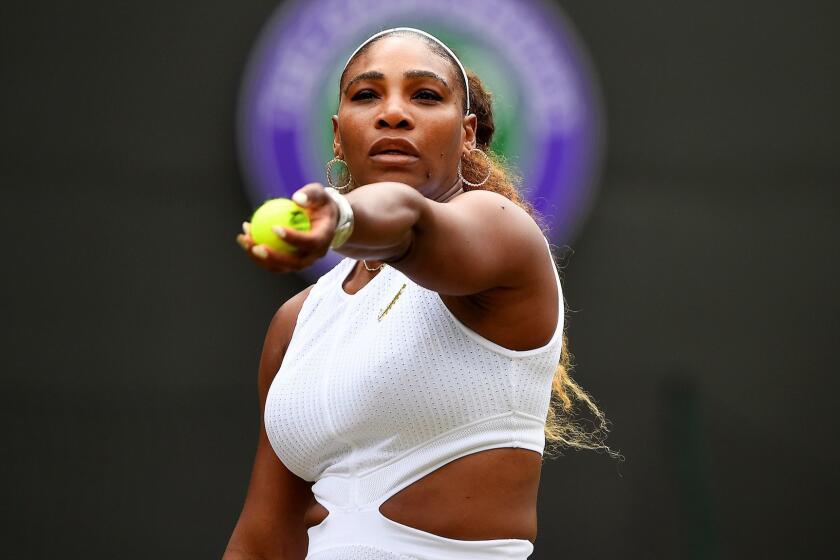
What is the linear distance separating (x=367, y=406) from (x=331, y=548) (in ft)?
0.72

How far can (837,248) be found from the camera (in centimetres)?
361

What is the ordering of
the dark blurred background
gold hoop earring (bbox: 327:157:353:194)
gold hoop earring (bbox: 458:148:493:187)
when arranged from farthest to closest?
the dark blurred background
gold hoop earring (bbox: 327:157:353:194)
gold hoop earring (bbox: 458:148:493:187)

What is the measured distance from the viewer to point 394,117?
175cm

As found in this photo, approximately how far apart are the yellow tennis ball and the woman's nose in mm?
585

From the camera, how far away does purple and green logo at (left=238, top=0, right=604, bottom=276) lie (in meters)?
3.28

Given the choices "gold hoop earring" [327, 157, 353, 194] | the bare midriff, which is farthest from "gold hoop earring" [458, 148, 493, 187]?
the bare midriff

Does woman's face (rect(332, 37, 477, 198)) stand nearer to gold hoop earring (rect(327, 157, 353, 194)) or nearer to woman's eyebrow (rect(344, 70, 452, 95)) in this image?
woman's eyebrow (rect(344, 70, 452, 95))

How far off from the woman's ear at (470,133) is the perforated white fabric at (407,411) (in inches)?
12.7

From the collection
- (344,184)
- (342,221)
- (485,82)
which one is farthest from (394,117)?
(485,82)

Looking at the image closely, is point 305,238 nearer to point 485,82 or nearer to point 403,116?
point 403,116

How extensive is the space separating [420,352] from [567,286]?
6.11ft

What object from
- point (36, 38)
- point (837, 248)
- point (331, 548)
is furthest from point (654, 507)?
point (36, 38)

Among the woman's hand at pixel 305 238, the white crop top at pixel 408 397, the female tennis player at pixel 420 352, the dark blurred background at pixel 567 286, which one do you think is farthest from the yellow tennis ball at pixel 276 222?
the dark blurred background at pixel 567 286

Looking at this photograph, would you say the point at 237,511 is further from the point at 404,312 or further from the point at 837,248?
the point at 837,248
